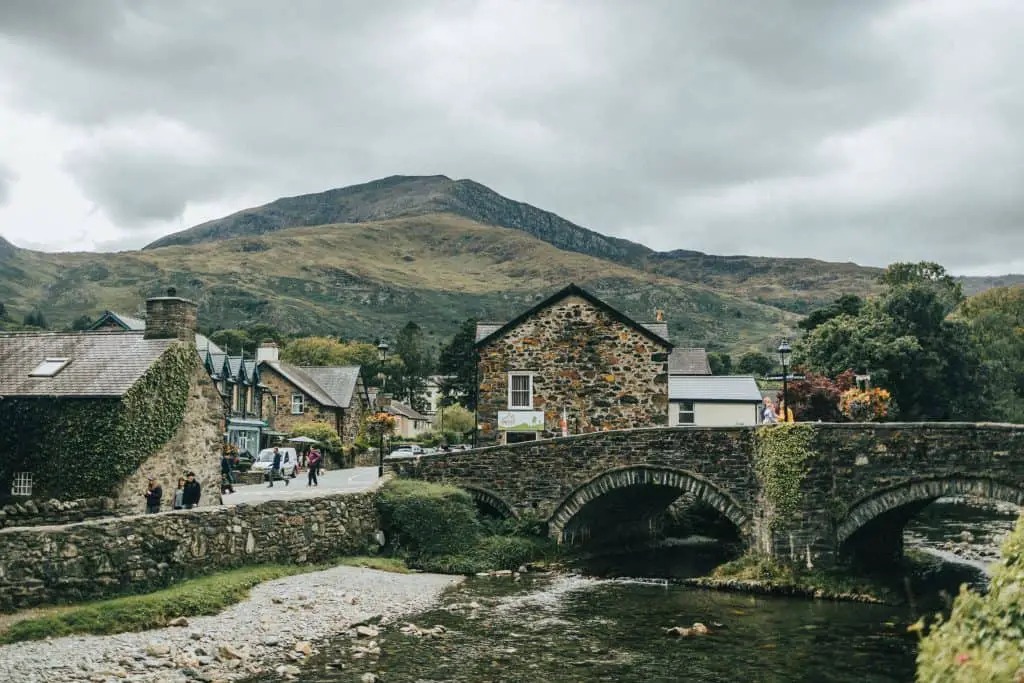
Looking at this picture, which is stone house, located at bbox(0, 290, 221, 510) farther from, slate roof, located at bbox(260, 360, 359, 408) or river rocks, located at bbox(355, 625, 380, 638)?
slate roof, located at bbox(260, 360, 359, 408)

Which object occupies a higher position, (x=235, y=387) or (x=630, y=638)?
(x=235, y=387)

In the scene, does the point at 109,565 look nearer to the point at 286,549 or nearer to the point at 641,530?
the point at 286,549

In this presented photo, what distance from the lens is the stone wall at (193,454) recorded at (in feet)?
86.9

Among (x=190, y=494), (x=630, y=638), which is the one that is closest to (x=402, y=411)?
(x=190, y=494)

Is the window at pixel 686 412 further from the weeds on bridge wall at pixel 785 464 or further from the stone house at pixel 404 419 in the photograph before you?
the stone house at pixel 404 419

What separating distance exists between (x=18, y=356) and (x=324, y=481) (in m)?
14.6

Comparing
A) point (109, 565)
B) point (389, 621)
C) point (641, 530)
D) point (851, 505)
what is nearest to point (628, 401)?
point (641, 530)

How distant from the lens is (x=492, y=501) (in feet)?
101

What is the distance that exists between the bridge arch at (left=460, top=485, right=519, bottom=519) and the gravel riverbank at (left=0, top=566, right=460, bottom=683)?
6903 mm

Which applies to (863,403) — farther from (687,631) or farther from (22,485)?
(22,485)

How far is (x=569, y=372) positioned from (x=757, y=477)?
38.5 feet

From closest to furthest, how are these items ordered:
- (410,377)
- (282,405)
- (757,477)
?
(757,477), (282,405), (410,377)

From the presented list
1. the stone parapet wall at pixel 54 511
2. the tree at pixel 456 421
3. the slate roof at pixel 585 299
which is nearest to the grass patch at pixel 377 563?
the stone parapet wall at pixel 54 511

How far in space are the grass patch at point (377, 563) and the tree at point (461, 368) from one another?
5827 centimetres
